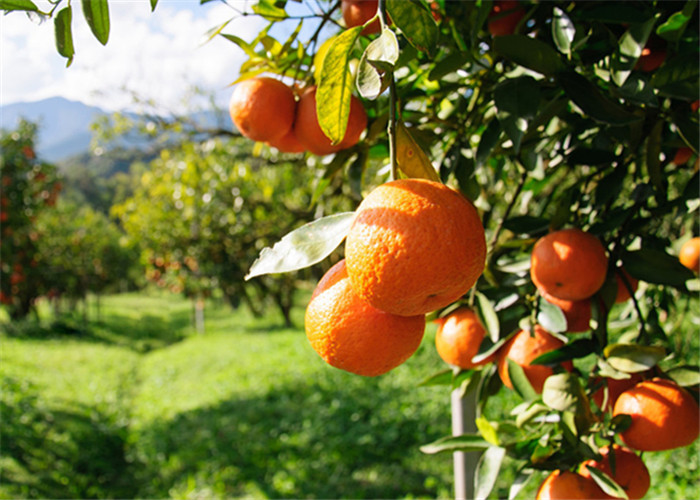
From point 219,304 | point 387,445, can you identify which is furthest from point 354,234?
point 219,304

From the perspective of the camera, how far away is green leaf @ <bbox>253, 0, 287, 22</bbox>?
67 cm

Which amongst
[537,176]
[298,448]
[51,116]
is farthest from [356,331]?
[298,448]

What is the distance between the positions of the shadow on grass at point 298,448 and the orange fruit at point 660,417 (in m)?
2.63

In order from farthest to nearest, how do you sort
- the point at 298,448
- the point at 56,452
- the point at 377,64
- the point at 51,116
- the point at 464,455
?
the point at 56,452
the point at 298,448
the point at 51,116
the point at 464,455
the point at 377,64

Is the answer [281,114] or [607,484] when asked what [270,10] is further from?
[607,484]

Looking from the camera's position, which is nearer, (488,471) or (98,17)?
(98,17)

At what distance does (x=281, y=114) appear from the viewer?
68 centimetres

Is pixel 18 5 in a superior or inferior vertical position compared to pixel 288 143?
superior

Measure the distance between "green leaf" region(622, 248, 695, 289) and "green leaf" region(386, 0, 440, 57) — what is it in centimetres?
50

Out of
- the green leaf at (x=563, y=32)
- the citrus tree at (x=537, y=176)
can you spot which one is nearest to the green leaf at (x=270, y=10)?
the citrus tree at (x=537, y=176)

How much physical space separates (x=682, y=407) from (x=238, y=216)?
3675 mm

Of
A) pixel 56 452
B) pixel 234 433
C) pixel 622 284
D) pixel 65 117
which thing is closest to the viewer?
pixel 622 284

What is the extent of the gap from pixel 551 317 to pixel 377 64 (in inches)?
19.3

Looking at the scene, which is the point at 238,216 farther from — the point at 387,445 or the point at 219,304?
the point at 219,304
